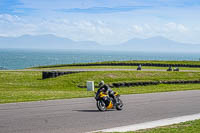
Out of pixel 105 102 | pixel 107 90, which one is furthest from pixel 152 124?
pixel 107 90

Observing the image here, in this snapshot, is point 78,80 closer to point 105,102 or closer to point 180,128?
point 105,102

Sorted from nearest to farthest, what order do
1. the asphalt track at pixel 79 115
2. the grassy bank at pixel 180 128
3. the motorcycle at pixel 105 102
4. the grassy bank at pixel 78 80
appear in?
the grassy bank at pixel 180 128 → the asphalt track at pixel 79 115 → the motorcycle at pixel 105 102 → the grassy bank at pixel 78 80

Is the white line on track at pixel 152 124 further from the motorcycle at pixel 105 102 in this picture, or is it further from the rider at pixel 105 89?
the rider at pixel 105 89

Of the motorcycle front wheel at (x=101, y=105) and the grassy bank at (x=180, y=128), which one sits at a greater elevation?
the motorcycle front wheel at (x=101, y=105)

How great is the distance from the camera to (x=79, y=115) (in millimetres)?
16172

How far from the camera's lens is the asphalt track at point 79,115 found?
43.2ft

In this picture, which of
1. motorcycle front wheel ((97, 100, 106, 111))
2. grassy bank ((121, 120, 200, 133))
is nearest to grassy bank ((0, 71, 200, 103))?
motorcycle front wheel ((97, 100, 106, 111))

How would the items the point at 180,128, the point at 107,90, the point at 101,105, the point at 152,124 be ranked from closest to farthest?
1. the point at 180,128
2. the point at 152,124
3. the point at 101,105
4. the point at 107,90

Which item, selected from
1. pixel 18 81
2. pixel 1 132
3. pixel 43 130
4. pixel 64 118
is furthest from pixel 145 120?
pixel 18 81

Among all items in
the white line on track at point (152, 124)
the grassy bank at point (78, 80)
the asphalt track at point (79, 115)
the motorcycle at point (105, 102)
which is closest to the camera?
the white line on track at point (152, 124)

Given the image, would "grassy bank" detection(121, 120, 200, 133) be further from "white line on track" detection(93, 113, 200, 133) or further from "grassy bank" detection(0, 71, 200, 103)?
"grassy bank" detection(0, 71, 200, 103)

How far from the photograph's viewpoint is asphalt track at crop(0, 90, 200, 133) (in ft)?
43.2

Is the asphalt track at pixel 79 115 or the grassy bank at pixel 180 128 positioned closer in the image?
the grassy bank at pixel 180 128

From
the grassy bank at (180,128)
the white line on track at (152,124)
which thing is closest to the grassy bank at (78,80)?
the white line on track at (152,124)
